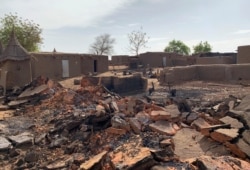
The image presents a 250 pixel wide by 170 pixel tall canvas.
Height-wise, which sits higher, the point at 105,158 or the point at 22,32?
the point at 22,32

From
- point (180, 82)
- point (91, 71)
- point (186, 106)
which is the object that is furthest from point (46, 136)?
point (91, 71)

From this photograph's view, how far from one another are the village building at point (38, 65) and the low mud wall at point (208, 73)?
8.36m

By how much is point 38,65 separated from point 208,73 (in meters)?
11.9

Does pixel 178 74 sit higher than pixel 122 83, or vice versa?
pixel 178 74

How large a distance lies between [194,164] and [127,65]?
1036 inches

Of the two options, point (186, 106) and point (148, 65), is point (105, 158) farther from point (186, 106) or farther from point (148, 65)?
point (148, 65)

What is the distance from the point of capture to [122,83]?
17016 mm

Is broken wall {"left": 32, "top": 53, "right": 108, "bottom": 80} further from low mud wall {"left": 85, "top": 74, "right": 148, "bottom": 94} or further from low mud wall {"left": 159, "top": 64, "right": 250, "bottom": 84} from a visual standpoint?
low mud wall {"left": 159, "top": 64, "right": 250, "bottom": 84}

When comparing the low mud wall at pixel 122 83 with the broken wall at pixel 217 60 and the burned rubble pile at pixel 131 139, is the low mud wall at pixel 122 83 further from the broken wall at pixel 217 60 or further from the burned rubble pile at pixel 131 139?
the burned rubble pile at pixel 131 139

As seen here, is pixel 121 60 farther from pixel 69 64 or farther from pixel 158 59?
pixel 69 64

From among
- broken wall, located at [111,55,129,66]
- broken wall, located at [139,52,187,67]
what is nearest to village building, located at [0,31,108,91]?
broken wall, located at [111,55,129,66]

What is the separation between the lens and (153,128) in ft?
20.2

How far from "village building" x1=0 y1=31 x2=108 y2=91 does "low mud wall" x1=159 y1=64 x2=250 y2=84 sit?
8358mm

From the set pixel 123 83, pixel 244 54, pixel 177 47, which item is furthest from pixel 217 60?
pixel 177 47
